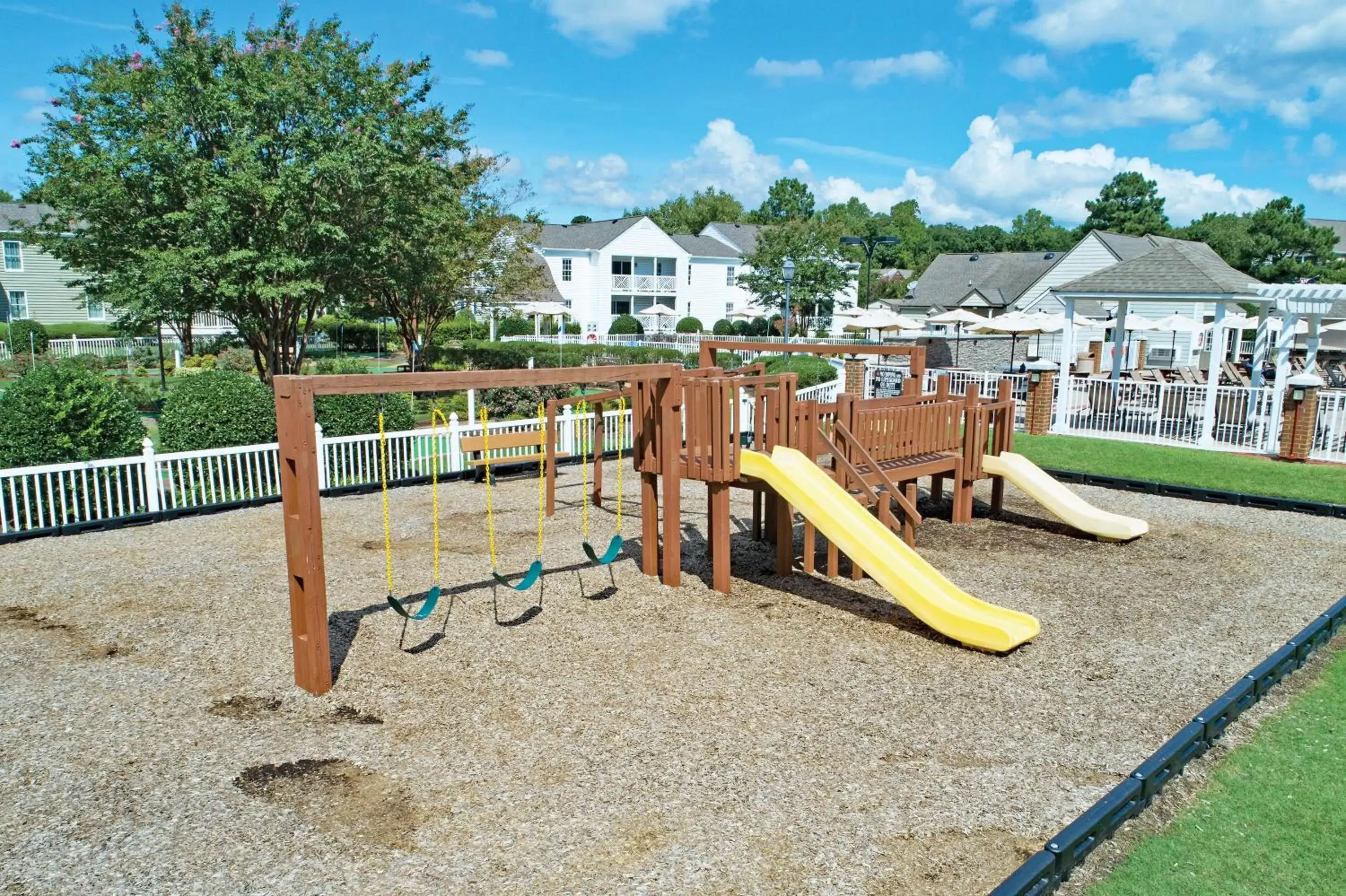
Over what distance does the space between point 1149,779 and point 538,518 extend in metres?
8.25

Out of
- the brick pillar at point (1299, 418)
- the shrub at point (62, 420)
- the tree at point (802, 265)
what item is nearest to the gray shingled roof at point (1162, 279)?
the brick pillar at point (1299, 418)

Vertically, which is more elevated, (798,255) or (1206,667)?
(798,255)

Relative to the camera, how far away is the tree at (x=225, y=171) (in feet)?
56.2

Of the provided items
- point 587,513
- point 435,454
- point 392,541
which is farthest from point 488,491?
point 587,513

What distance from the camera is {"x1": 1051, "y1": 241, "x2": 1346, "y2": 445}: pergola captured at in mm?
16547

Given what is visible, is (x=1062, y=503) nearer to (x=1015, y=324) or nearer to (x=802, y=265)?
(x=1015, y=324)

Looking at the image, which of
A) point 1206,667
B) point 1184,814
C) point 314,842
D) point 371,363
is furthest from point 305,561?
point 371,363

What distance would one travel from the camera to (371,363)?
33375 mm

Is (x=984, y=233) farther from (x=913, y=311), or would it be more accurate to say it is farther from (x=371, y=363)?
(x=371, y=363)

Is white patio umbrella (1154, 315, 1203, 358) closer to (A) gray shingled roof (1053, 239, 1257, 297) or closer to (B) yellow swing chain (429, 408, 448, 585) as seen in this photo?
(A) gray shingled roof (1053, 239, 1257, 297)

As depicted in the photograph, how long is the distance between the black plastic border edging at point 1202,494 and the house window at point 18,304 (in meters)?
46.2

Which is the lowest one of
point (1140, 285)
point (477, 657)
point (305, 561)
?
point (477, 657)

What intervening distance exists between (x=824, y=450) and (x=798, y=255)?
1638 inches

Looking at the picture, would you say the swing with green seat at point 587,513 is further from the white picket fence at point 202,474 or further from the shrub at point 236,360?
the shrub at point 236,360
